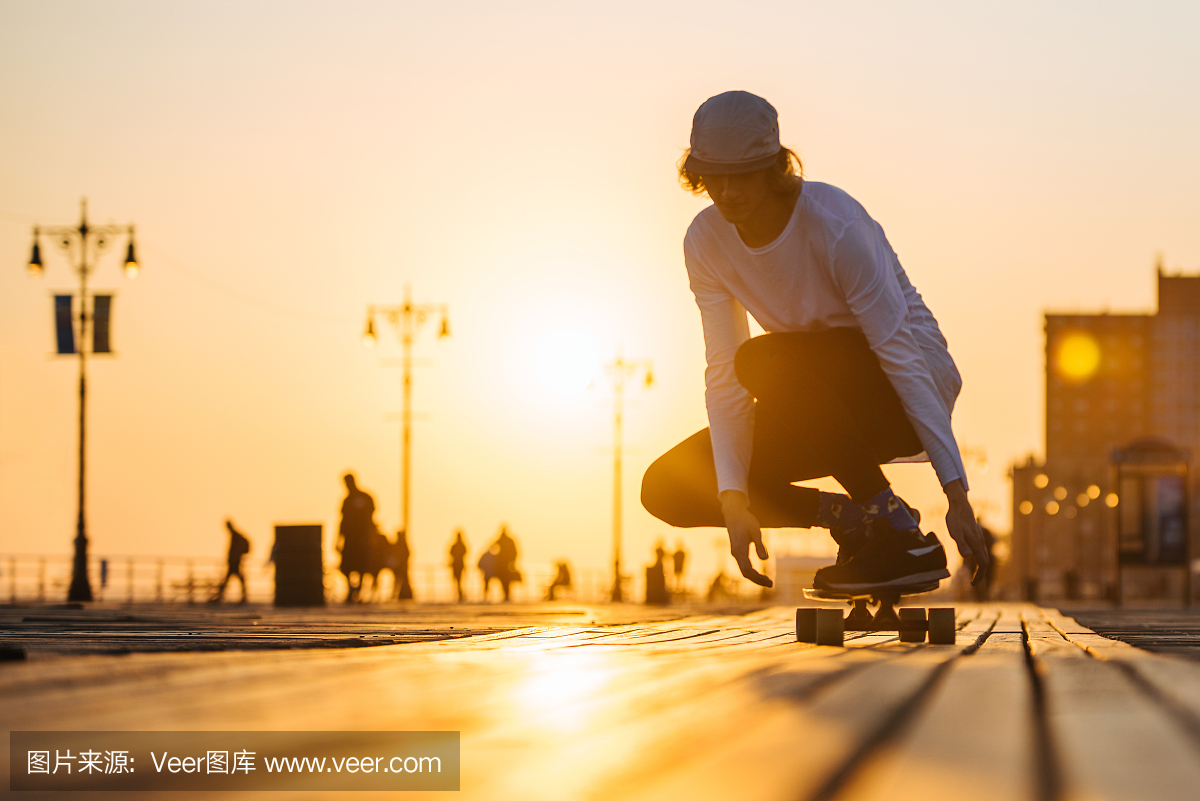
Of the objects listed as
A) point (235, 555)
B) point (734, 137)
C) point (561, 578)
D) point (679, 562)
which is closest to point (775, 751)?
point (734, 137)

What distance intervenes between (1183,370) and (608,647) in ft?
550

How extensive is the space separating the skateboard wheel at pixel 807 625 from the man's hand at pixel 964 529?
0.48m

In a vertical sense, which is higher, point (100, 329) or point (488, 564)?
point (100, 329)

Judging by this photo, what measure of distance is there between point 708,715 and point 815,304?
102 inches

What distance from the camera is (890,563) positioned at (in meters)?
3.62

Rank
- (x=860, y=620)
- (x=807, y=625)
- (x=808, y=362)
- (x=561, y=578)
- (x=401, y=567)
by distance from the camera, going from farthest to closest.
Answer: (x=561, y=578) < (x=401, y=567) < (x=860, y=620) < (x=808, y=362) < (x=807, y=625)

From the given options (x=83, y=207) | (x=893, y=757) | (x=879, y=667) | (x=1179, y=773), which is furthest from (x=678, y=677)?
(x=83, y=207)

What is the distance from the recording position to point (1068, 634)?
3889 mm

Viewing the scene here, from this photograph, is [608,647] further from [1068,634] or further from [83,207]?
[83,207]

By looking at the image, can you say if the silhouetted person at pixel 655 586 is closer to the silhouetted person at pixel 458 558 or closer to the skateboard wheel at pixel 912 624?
the silhouetted person at pixel 458 558

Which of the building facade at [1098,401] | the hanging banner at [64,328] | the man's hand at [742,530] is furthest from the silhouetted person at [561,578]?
the building facade at [1098,401]

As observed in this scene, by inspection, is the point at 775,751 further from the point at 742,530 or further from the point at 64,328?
the point at 64,328

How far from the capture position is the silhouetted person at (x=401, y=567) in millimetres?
30594

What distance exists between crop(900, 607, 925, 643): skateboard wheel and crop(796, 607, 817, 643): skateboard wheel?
313 mm
